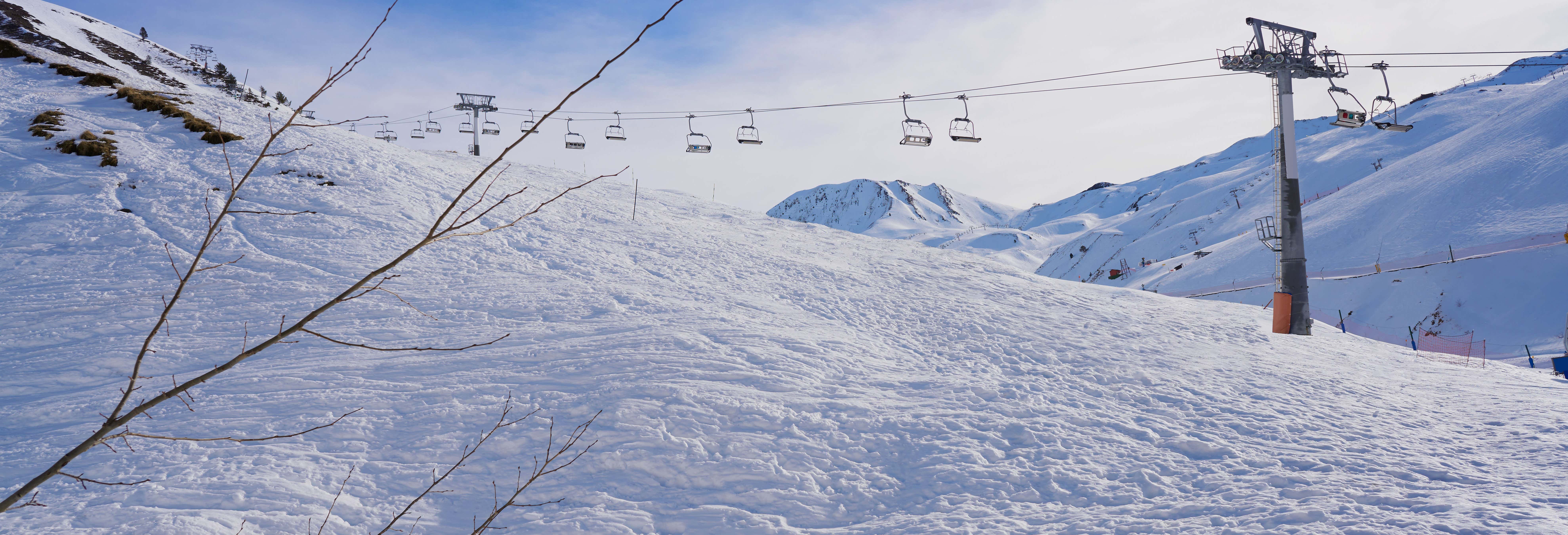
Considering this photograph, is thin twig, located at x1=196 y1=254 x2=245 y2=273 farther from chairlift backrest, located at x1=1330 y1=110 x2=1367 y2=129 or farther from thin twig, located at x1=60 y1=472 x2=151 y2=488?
chairlift backrest, located at x1=1330 y1=110 x2=1367 y2=129

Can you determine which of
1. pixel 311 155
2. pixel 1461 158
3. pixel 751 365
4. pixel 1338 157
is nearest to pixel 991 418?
pixel 751 365

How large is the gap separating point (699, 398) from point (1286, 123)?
17.0 m

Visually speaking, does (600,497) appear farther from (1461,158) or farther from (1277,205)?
(1461,158)

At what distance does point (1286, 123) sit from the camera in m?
18.2

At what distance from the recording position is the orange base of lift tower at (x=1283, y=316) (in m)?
17.2

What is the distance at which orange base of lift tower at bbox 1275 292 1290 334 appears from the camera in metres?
17.2

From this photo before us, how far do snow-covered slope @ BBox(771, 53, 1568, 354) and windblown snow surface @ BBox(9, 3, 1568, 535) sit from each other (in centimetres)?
1313

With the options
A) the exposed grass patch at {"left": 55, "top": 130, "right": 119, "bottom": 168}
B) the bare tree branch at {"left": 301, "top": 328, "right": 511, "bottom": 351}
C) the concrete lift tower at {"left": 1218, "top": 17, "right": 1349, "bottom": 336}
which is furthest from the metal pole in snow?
the exposed grass patch at {"left": 55, "top": 130, "right": 119, "bottom": 168}

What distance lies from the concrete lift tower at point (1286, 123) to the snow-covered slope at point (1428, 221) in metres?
2.80

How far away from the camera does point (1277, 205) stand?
60.0 feet

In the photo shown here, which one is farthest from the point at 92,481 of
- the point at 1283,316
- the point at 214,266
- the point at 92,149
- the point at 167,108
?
the point at 167,108

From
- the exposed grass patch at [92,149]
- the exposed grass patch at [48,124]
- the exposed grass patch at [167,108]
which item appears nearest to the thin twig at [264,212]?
the exposed grass patch at [92,149]

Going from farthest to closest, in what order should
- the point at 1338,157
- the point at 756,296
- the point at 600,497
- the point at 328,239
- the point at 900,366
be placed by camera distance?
the point at 1338,157
the point at 328,239
the point at 756,296
the point at 900,366
the point at 600,497

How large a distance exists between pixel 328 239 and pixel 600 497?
46.4ft
